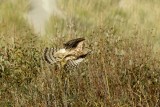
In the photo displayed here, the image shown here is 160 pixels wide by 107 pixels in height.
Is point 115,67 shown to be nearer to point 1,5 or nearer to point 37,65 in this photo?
point 37,65

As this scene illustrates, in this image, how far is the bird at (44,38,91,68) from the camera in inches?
220

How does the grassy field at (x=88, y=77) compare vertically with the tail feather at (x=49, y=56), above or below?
below

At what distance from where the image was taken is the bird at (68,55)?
5.59m

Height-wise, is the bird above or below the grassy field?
above

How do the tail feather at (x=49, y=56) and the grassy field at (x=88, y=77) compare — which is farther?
the tail feather at (x=49, y=56)

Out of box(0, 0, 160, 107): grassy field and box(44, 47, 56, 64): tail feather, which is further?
box(44, 47, 56, 64): tail feather

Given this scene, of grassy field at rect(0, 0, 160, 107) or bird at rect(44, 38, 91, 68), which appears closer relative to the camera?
grassy field at rect(0, 0, 160, 107)

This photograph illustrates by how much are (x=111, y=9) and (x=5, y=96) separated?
612 cm

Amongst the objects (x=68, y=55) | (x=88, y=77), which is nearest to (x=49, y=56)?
(x=68, y=55)

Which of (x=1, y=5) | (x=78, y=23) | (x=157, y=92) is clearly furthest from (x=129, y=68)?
(x=1, y=5)

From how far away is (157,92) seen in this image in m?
4.66

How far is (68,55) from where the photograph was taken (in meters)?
5.66

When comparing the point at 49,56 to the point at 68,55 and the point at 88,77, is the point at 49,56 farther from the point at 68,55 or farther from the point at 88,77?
the point at 88,77

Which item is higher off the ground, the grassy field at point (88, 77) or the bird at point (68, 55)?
the bird at point (68, 55)
